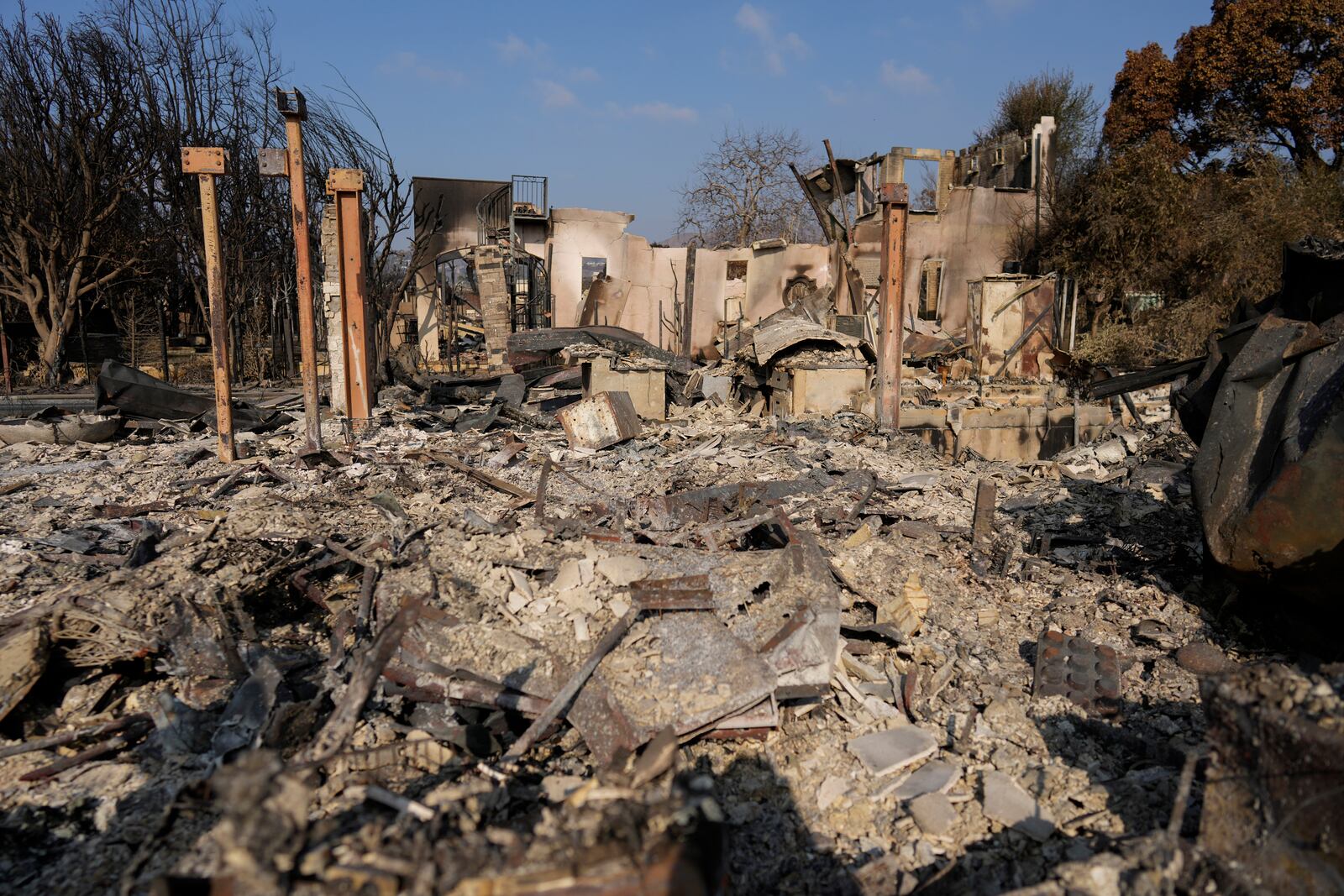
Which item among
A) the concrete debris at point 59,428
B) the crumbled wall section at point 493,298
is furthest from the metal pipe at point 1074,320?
the concrete debris at point 59,428

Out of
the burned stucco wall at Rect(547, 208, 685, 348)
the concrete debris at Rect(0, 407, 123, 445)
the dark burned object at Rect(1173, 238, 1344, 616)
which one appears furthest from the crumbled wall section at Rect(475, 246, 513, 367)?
the dark burned object at Rect(1173, 238, 1344, 616)

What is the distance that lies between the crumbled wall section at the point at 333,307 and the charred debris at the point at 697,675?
9.60 ft

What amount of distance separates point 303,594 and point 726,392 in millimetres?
9061

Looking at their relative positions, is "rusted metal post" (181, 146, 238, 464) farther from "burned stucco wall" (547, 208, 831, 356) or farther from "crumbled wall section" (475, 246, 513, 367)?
"burned stucco wall" (547, 208, 831, 356)

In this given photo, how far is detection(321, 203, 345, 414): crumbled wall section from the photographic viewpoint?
1016 cm

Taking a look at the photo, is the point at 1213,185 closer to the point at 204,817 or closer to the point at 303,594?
the point at 303,594

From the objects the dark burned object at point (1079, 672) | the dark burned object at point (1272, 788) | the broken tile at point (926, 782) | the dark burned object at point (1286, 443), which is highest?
the dark burned object at point (1286, 443)

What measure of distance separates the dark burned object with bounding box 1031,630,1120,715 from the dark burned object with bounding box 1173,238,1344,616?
0.82 m

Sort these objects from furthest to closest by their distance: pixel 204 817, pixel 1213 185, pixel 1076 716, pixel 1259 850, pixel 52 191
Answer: pixel 1213 185, pixel 52 191, pixel 1076 716, pixel 204 817, pixel 1259 850

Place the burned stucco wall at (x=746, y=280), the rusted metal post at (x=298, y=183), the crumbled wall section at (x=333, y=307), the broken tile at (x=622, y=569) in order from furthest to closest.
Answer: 1. the burned stucco wall at (x=746, y=280)
2. the crumbled wall section at (x=333, y=307)
3. the rusted metal post at (x=298, y=183)
4. the broken tile at (x=622, y=569)

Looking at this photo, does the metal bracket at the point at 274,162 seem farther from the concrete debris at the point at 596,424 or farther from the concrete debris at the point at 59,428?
the concrete debris at the point at 59,428

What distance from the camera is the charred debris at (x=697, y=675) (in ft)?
6.71

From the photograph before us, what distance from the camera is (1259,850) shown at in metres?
2.13

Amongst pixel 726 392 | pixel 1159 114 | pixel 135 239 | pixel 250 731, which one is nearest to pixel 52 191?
pixel 135 239
